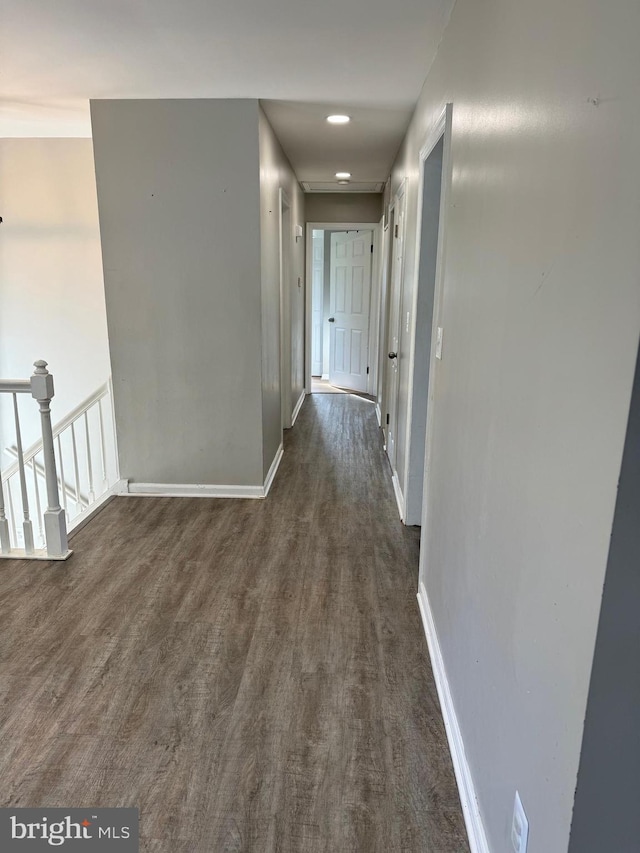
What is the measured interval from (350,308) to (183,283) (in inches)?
167

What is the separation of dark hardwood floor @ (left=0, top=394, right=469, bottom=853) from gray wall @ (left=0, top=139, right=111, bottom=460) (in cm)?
190

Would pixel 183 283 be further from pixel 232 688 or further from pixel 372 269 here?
pixel 372 269

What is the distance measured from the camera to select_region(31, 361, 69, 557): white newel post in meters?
2.78

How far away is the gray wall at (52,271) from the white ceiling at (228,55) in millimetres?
543

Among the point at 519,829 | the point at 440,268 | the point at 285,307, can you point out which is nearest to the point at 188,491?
the point at 285,307

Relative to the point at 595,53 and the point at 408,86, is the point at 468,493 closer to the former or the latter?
the point at 595,53

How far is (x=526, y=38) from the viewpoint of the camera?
3.90 ft

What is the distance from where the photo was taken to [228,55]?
2.60 m

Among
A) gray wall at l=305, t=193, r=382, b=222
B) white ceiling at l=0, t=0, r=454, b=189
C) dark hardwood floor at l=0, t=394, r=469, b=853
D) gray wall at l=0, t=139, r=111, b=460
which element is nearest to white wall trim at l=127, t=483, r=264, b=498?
dark hardwood floor at l=0, t=394, r=469, b=853

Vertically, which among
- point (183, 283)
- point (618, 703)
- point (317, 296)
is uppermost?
point (183, 283)

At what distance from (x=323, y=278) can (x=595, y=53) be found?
7917 mm

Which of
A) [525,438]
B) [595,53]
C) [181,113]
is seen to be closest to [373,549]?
[525,438]

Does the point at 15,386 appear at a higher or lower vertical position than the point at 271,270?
lower

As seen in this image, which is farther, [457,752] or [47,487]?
[47,487]
